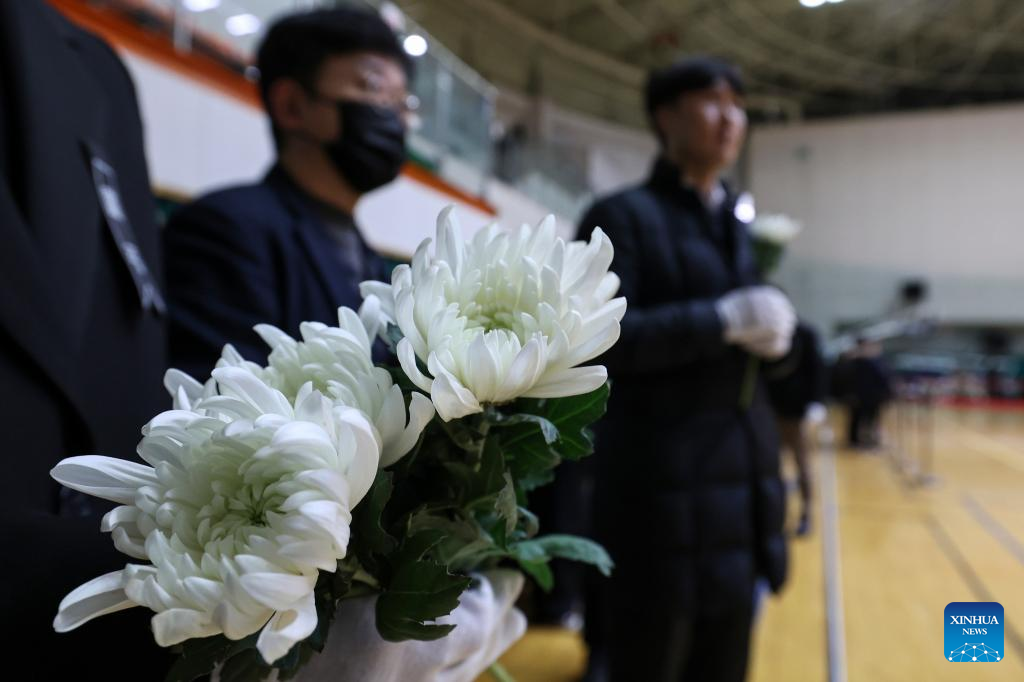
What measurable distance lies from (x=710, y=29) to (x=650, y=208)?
557 mm

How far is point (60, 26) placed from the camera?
774mm

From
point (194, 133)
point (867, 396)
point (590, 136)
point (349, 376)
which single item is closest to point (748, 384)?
point (349, 376)

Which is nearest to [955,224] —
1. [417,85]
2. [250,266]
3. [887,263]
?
[887,263]

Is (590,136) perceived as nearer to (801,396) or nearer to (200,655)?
(801,396)

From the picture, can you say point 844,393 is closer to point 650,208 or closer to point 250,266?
point 650,208

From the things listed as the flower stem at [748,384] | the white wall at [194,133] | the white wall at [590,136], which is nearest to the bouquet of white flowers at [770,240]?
the flower stem at [748,384]

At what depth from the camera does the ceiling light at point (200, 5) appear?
3.97m

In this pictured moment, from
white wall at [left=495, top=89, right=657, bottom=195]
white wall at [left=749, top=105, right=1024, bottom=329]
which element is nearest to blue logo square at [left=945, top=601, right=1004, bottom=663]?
white wall at [left=749, top=105, right=1024, bottom=329]

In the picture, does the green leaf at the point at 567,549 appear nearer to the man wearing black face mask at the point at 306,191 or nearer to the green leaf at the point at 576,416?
the green leaf at the point at 576,416

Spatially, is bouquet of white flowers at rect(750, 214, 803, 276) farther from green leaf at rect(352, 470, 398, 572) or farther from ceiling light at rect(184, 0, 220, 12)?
ceiling light at rect(184, 0, 220, 12)

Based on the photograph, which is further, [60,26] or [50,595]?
[60,26]

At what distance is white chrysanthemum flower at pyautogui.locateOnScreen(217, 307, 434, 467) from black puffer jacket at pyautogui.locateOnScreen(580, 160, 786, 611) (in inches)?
39.8

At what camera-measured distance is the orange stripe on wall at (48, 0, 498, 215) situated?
2996 mm

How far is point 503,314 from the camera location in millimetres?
352
